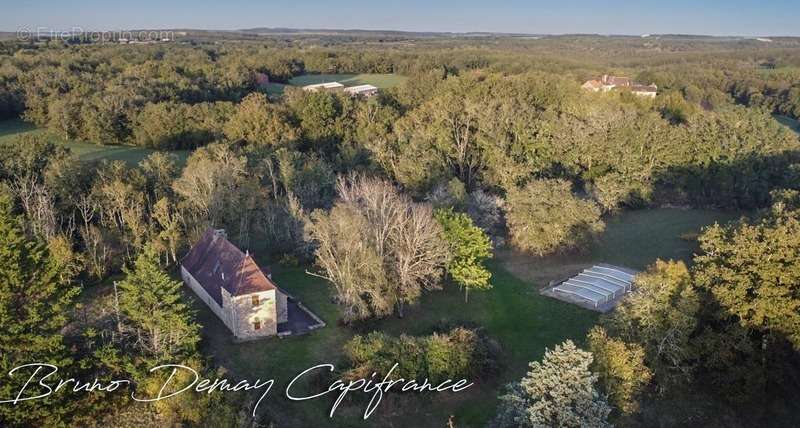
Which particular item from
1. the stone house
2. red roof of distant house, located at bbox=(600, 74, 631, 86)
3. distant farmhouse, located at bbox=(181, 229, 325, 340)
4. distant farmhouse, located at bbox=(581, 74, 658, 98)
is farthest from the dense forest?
red roof of distant house, located at bbox=(600, 74, 631, 86)

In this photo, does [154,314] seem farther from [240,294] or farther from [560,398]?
[560,398]

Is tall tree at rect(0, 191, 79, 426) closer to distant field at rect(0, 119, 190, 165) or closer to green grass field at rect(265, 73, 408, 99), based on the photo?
distant field at rect(0, 119, 190, 165)

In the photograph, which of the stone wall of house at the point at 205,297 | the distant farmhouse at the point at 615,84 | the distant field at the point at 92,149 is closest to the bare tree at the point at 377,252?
the stone wall of house at the point at 205,297

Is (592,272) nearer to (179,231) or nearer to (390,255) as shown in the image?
(390,255)

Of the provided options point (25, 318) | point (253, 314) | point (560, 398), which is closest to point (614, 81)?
point (253, 314)

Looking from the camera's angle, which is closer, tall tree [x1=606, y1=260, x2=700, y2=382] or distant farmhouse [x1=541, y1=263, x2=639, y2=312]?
tall tree [x1=606, y1=260, x2=700, y2=382]

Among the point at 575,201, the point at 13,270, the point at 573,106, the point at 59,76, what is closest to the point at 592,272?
the point at 575,201
